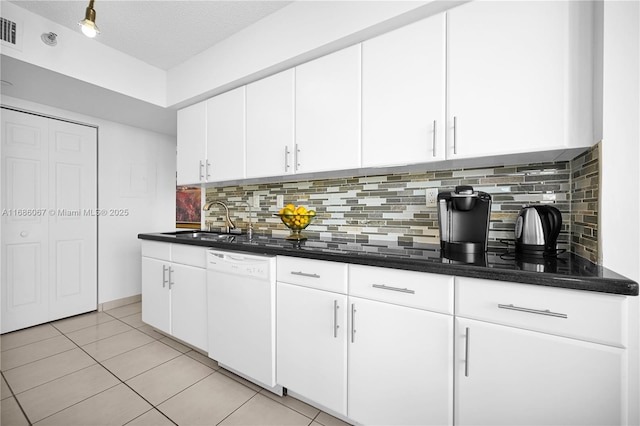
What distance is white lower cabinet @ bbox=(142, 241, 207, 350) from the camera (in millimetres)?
2144

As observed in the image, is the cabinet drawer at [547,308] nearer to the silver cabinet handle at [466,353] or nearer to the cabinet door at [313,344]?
the silver cabinet handle at [466,353]

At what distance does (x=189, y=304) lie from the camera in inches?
87.3

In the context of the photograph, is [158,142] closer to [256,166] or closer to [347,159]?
[256,166]

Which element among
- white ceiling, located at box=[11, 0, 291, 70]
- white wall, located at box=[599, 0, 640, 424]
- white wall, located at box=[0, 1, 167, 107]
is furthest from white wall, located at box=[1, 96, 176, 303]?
white wall, located at box=[599, 0, 640, 424]

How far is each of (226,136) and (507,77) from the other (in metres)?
2.03

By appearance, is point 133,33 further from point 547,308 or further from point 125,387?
point 547,308

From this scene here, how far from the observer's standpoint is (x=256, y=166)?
2.24 metres

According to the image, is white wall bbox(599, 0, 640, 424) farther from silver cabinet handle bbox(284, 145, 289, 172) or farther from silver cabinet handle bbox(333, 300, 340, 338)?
silver cabinet handle bbox(284, 145, 289, 172)

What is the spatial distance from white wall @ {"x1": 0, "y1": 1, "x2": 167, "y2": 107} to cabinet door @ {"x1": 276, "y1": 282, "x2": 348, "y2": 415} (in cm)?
240

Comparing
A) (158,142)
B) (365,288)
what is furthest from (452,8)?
(158,142)

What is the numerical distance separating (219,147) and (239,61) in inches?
28.5

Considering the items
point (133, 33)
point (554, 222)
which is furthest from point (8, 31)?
point (554, 222)

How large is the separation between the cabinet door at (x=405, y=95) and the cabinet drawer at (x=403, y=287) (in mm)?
654

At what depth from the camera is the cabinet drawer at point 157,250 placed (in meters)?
2.40
